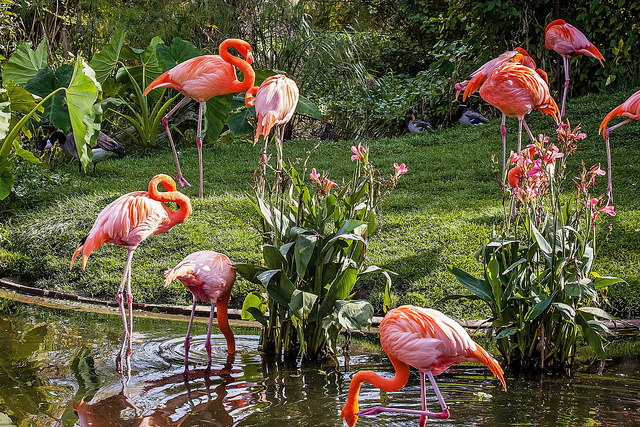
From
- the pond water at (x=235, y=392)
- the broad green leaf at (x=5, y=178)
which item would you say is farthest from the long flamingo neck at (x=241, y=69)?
the pond water at (x=235, y=392)

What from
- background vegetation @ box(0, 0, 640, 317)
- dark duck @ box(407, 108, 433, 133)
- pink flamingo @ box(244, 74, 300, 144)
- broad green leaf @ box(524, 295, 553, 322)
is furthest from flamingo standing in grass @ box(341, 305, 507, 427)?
dark duck @ box(407, 108, 433, 133)

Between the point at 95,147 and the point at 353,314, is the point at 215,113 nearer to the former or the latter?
the point at 95,147

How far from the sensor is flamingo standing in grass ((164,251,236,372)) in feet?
10.7

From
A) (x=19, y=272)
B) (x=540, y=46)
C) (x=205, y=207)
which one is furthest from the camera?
(x=540, y=46)

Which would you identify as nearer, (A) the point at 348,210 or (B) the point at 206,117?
(A) the point at 348,210

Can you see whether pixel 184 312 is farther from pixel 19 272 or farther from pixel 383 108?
pixel 383 108

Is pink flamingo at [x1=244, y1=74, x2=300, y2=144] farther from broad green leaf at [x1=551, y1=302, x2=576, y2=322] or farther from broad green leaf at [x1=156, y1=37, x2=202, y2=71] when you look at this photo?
broad green leaf at [x1=156, y1=37, x2=202, y2=71]

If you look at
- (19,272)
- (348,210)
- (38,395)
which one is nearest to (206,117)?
(19,272)

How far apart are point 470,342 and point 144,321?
226 centimetres

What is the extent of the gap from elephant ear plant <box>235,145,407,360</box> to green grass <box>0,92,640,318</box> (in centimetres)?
17

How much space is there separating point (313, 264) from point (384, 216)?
236 cm

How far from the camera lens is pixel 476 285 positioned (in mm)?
3199

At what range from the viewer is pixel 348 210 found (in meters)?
3.43

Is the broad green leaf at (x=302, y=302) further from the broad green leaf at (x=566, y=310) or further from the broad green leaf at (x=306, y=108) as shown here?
the broad green leaf at (x=306, y=108)
